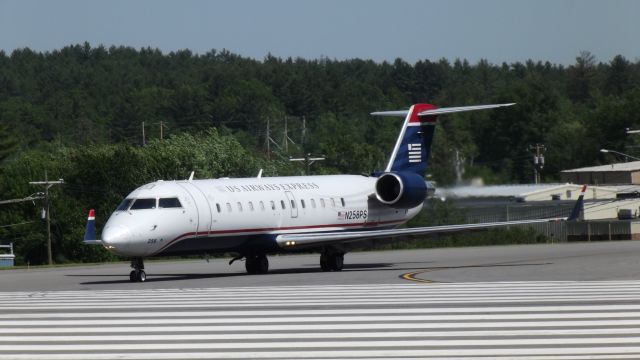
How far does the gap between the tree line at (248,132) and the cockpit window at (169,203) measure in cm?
1904

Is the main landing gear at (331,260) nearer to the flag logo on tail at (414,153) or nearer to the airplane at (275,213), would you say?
the airplane at (275,213)

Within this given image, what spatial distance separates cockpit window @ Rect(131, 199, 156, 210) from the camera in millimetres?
32062

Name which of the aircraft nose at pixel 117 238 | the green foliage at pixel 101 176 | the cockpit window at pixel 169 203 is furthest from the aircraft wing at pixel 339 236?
the green foliage at pixel 101 176

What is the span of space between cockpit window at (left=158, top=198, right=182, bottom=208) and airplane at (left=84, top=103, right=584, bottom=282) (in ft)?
0.08

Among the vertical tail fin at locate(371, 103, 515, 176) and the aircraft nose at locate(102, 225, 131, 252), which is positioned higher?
the vertical tail fin at locate(371, 103, 515, 176)

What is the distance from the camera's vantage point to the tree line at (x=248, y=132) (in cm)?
8644

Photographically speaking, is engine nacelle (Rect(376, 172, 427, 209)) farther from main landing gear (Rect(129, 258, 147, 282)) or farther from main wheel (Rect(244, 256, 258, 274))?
main landing gear (Rect(129, 258, 147, 282))

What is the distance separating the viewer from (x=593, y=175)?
98.7m

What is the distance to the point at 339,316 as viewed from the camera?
19250 mm

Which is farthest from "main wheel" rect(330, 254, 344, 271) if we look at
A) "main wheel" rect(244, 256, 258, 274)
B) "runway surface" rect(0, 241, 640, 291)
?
"main wheel" rect(244, 256, 258, 274)

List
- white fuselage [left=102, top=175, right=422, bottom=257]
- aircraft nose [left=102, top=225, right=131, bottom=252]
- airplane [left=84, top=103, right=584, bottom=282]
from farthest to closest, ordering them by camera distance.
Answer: airplane [left=84, top=103, right=584, bottom=282], white fuselage [left=102, top=175, right=422, bottom=257], aircraft nose [left=102, top=225, right=131, bottom=252]

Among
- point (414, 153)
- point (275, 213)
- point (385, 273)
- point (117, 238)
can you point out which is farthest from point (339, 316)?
point (414, 153)

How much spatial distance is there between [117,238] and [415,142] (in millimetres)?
12391

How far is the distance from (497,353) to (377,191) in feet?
77.7
